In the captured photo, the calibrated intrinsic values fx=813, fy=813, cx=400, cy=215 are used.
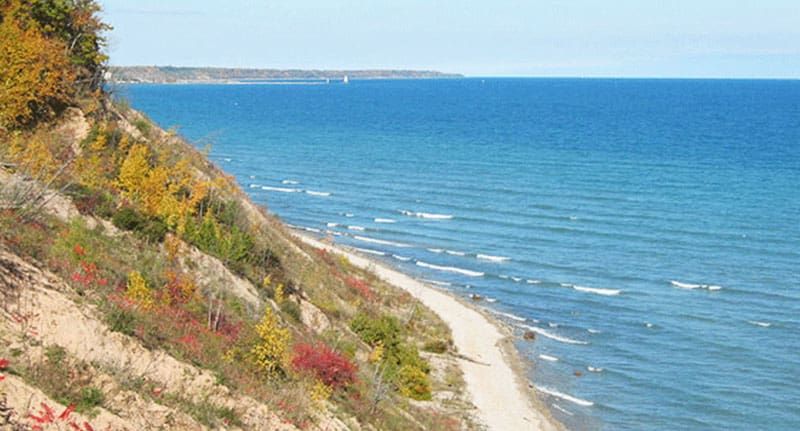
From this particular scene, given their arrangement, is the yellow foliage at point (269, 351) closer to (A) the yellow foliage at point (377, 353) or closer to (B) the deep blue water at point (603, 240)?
(A) the yellow foliage at point (377, 353)

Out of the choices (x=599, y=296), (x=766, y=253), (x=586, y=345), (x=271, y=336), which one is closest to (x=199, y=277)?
(x=271, y=336)

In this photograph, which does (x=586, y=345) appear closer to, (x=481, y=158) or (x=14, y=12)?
(x=14, y=12)

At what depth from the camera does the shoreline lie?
116 ft

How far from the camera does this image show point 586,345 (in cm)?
4456

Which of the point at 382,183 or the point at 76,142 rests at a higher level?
the point at 76,142

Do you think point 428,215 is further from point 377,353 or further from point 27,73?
point 27,73

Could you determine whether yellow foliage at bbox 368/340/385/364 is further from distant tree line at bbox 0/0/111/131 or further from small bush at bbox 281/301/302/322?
distant tree line at bbox 0/0/111/131

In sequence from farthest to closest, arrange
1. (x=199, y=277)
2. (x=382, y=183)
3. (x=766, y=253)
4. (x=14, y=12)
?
(x=382, y=183) < (x=766, y=253) < (x=14, y=12) < (x=199, y=277)

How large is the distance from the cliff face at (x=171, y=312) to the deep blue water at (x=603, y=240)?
21.8 feet

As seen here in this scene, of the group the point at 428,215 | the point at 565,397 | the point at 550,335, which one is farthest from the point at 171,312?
the point at 428,215

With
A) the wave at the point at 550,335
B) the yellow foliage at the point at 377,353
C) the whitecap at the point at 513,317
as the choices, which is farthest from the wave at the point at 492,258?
the yellow foliage at the point at 377,353

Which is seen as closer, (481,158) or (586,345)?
(586,345)

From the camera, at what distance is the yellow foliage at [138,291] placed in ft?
72.7

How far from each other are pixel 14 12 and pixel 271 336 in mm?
20579
